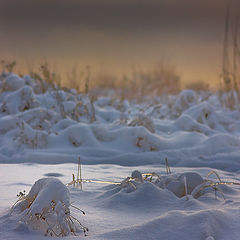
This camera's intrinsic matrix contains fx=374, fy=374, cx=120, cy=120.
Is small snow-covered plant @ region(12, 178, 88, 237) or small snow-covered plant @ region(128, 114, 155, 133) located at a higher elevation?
small snow-covered plant @ region(128, 114, 155, 133)

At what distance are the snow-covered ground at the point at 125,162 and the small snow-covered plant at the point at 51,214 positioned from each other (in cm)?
3

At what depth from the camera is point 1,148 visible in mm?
3820

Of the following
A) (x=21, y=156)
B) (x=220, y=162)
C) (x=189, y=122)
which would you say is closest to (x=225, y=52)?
A: (x=189, y=122)

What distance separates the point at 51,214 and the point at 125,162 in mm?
2185

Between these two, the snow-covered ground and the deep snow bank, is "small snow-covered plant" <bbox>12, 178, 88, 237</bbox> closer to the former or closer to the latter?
the snow-covered ground

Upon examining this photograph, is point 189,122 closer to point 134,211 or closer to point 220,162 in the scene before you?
point 220,162

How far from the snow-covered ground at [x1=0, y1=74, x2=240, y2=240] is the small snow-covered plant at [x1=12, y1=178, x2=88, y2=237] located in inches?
1.1

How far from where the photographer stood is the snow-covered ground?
1.40 meters

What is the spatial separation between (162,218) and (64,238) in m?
0.37

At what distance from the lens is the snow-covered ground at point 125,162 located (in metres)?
1.40

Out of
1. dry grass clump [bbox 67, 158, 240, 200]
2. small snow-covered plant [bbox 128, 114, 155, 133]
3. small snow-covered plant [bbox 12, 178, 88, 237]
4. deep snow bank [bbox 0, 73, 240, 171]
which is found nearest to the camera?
small snow-covered plant [bbox 12, 178, 88, 237]

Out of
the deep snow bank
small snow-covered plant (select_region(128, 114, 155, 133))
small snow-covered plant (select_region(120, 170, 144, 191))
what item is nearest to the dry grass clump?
small snow-covered plant (select_region(120, 170, 144, 191))

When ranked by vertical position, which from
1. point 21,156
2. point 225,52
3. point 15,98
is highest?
point 225,52

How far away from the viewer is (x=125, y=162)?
11.7ft
